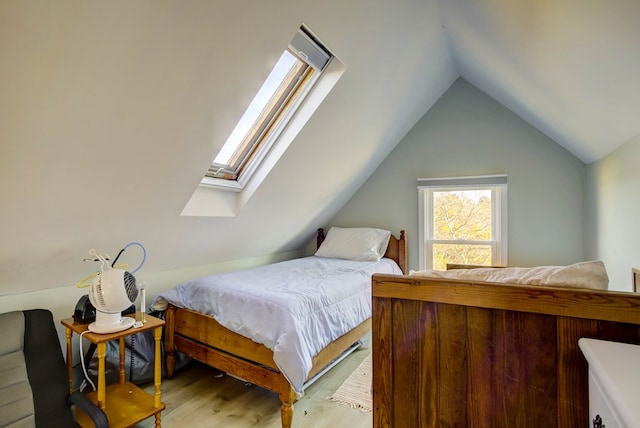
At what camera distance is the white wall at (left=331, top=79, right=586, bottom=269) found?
307 centimetres

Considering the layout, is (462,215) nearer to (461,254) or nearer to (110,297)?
(461,254)

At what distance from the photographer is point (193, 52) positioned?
1.42 metres

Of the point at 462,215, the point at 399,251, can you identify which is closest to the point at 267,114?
the point at 399,251

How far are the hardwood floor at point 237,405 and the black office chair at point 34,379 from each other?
1.73 ft

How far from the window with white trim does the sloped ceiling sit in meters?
0.81

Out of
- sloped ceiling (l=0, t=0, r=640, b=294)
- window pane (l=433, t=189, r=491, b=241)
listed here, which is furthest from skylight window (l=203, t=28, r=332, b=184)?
window pane (l=433, t=189, r=491, b=241)

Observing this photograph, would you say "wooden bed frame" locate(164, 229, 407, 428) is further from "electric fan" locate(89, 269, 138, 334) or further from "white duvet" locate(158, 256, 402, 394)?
"electric fan" locate(89, 269, 138, 334)

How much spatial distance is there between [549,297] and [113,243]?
230cm

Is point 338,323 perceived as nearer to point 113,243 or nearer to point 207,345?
point 207,345

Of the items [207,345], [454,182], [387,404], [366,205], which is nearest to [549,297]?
[387,404]

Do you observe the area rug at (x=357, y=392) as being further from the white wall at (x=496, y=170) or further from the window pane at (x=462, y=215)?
the window pane at (x=462, y=215)

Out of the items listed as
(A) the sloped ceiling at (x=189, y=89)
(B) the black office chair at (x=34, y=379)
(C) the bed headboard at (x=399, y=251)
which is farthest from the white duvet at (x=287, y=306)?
(C) the bed headboard at (x=399, y=251)

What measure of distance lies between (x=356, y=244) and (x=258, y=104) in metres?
1.93

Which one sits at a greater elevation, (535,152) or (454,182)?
(535,152)
